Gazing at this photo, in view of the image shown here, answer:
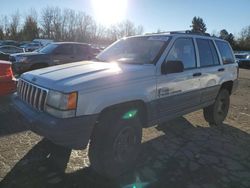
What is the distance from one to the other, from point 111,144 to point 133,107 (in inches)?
24.7

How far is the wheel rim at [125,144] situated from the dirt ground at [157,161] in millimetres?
274

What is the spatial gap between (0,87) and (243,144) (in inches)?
A: 201

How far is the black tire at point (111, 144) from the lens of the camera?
370cm

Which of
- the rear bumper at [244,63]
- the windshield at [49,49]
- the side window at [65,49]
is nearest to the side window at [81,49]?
the side window at [65,49]

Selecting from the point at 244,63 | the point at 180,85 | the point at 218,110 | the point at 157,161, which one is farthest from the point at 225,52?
the point at 244,63

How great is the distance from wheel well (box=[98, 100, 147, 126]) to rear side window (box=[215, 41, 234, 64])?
2886 millimetres

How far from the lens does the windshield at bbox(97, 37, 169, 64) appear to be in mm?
4473

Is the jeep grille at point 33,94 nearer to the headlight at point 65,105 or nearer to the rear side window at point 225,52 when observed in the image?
the headlight at point 65,105

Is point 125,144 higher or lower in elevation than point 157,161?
higher

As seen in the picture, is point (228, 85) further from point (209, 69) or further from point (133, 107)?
point (133, 107)

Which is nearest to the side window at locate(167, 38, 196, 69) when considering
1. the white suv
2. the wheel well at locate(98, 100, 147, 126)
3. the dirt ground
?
the white suv

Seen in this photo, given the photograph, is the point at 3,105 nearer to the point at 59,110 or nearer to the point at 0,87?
the point at 0,87

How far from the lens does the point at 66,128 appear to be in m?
3.27

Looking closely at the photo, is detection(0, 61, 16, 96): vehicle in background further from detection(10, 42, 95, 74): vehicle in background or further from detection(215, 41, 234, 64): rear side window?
detection(10, 42, 95, 74): vehicle in background
